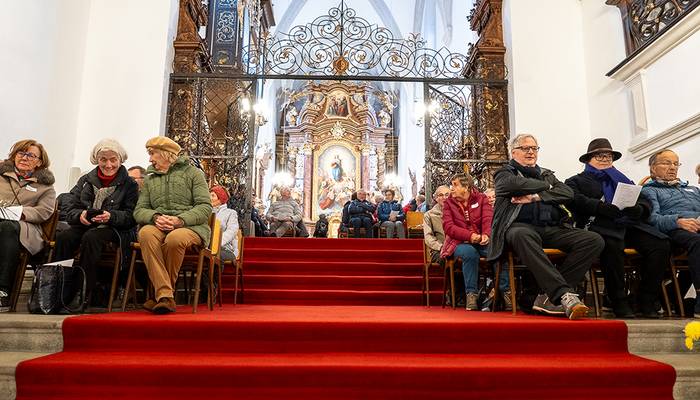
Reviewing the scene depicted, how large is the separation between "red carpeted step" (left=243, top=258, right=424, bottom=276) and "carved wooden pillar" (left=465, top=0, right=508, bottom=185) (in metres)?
2.47

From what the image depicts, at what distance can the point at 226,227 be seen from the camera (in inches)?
193

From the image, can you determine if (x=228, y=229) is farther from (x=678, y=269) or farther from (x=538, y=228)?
(x=678, y=269)

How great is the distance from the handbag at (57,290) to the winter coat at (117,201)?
1.24 feet

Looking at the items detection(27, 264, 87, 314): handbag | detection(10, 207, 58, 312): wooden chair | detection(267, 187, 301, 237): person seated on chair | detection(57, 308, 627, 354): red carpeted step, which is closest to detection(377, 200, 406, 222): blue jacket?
detection(267, 187, 301, 237): person seated on chair

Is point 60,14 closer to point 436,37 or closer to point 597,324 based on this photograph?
point 597,324

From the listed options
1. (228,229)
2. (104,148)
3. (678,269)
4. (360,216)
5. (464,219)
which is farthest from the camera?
(360,216)

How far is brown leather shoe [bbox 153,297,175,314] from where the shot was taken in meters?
3.36

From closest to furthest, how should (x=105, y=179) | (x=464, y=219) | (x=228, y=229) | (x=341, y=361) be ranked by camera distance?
1. (x=341, y=361)
2. (x=105, y=179)
3. (x=464, y=219)
4. (x=228, y=229)

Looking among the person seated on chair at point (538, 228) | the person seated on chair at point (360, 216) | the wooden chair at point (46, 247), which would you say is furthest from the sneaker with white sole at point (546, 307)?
the person seated on chair at point (360, 216)

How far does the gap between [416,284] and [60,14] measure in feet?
17.4

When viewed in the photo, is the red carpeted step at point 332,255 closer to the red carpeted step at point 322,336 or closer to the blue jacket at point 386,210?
the red carpeted step at point 322,336

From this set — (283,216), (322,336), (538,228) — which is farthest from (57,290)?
(283,216)

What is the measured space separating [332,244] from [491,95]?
329 cm

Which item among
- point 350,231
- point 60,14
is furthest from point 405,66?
point 60,14
